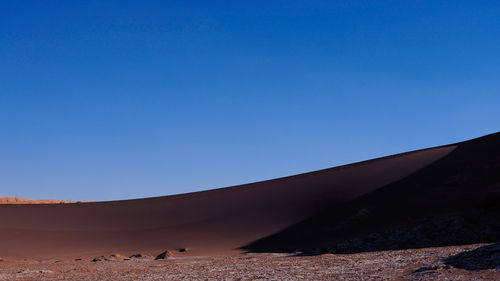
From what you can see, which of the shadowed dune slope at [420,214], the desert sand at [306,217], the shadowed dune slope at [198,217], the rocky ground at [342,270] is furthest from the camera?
the shadowed dune slope at [198,217]

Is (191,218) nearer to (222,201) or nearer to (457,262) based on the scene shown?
(222,201)

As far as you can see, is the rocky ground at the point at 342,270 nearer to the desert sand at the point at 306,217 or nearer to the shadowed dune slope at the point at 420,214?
the desert sand at the point at 306,217

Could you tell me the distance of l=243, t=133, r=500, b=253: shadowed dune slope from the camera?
21.8 metres

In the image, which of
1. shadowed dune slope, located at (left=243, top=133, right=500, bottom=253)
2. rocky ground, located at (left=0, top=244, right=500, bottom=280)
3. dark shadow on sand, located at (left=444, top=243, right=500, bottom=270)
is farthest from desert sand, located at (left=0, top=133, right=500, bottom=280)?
dark shadow on sand, located at (left=444, top=243, right=500, bottom=270)

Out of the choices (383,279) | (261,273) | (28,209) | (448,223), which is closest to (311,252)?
(448,223)

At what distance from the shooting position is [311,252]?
22.2m

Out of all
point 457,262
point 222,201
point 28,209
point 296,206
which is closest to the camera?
point 457,262

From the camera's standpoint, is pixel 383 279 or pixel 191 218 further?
pixel 191 218

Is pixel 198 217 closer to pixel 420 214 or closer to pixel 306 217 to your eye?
pixel 306 217

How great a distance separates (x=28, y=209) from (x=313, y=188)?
968 inches

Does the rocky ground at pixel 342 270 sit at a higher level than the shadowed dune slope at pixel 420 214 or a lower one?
lower

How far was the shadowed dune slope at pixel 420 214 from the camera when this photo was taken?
71.5 ft

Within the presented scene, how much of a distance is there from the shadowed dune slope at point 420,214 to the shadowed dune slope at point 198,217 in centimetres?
121

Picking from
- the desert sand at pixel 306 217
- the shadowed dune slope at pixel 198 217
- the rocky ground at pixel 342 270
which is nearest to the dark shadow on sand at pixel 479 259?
the rocky ground at pixel 342 270
